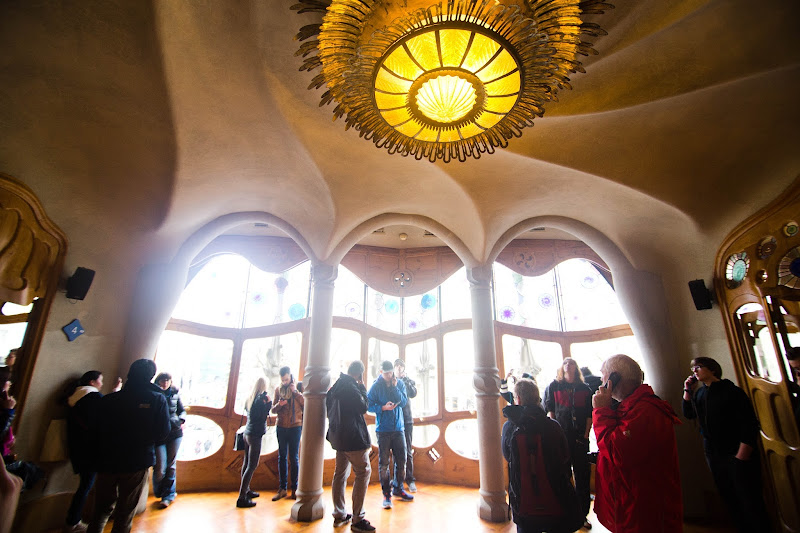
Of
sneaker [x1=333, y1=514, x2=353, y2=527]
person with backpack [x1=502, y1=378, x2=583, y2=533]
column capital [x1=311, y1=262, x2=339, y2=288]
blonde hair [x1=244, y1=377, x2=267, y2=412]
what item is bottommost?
sneaker [x1=333, y1=514, x2=353, y2=527]

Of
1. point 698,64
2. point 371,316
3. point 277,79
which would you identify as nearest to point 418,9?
point 277,79

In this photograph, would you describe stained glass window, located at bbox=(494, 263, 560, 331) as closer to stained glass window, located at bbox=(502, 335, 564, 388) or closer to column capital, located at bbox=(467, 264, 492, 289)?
stained glass window, located at bbox=(502, 335, 564, 388)

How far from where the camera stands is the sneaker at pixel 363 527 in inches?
151

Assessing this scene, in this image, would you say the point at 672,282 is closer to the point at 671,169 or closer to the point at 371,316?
the point at 671,169

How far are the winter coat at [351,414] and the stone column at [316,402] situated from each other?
0.58 metres

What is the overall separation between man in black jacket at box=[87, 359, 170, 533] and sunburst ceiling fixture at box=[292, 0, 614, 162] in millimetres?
2560

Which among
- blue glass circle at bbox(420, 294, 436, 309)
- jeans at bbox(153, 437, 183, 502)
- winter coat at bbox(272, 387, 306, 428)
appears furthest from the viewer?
blue glass circle at bbox(420, 294, 436, 309)

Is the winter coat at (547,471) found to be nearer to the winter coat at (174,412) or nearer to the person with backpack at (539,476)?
the person with backpack at (539,476)

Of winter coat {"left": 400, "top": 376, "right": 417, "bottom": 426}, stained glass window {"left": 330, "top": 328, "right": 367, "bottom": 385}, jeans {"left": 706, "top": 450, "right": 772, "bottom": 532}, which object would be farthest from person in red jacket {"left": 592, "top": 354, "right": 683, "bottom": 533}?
stained glass window {"left": 330, "top": 328, "right": 367, "bottom": 385}

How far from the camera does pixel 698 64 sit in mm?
3115

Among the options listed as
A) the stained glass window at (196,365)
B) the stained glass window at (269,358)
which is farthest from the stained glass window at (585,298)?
the stained glass window at (196,365)

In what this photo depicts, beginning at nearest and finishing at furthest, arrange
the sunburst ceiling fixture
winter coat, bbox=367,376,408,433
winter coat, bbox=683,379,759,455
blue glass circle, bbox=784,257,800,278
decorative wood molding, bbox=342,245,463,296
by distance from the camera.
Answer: the sunburst ceiling fixture → winter coat, bbox=683,379,759,455 → blue glass circle, bbox=784,257,800,278 → winter coat, bbox=367,376,408,433 → decorative wood molding, bbox=342,245,463,296

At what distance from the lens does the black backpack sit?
90.0 inches

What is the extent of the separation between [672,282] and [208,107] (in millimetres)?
5379
